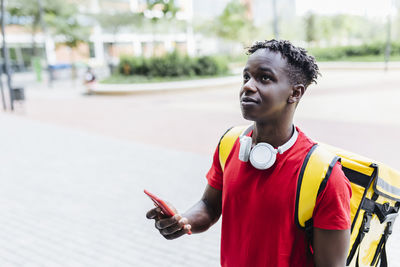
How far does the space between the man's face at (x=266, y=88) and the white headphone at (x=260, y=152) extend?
0.33 ft

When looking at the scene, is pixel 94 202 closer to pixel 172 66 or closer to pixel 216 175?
pixel 216 175

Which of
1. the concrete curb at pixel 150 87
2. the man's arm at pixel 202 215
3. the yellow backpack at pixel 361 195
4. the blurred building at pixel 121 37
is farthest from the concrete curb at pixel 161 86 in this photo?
the yellow backpack at pixel 361 195

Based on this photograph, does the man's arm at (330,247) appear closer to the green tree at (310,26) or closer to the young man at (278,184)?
→ the young man at (278,184)

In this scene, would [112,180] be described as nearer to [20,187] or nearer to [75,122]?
[20,187]

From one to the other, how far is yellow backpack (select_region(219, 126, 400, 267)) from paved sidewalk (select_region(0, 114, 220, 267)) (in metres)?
2.24

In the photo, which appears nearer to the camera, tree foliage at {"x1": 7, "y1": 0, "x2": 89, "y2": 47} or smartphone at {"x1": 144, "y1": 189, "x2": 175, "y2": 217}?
smartphone at {"x1": 144, "y1": 189, "x2": 175, "y2": 217}

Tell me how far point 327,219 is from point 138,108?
12884 millimetres

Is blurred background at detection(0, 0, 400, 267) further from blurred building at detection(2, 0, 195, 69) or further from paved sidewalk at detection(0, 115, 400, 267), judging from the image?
blurred building at detection(2, 0, 195, 69)

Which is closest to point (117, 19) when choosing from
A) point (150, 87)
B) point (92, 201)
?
point (150, 87)

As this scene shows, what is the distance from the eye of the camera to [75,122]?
37.8ft

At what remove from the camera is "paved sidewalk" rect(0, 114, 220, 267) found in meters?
3.87

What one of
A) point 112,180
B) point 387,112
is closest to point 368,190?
point 112,180

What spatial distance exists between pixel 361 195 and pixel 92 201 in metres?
4.41

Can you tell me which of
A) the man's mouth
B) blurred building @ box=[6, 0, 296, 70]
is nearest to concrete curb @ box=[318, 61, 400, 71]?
blurred building @ box=[6, 0, 296, 70]
